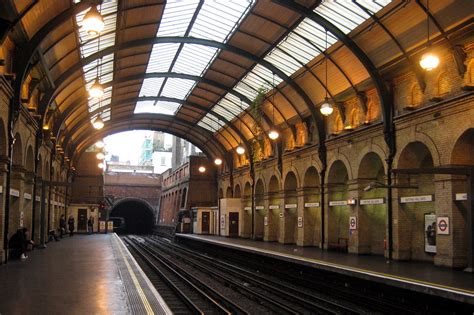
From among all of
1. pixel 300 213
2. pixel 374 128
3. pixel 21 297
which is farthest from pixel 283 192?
pixel 21 297

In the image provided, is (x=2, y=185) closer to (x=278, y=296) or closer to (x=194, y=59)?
(x=278, y=296)

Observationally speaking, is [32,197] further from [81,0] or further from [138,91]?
[138,91]

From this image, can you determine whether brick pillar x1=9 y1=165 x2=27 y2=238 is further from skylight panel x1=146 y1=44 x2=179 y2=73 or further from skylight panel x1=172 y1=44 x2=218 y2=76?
skylight panel x1=172 y1=44 x2=218 y2=76

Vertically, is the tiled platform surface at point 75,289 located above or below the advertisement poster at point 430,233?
below

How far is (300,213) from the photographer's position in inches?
1112

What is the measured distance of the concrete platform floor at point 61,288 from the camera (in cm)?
890

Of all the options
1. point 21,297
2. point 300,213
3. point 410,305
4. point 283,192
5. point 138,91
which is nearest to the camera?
point 21,297

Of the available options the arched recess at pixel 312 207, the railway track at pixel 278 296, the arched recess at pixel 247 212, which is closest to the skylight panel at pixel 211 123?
the arched recess at pixel 247 212

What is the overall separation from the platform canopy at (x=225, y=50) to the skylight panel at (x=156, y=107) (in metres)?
3.31

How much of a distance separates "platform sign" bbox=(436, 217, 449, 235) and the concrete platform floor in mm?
10073

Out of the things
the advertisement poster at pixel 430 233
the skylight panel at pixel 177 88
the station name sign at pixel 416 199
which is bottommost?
the advertisement poster at pixel 430 233

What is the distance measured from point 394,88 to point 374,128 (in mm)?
1778

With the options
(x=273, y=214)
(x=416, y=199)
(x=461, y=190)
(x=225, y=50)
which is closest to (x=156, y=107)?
(x=273, y=214)

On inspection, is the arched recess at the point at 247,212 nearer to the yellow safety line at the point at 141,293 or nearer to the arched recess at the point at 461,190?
the arched recess at the point at 461,190
